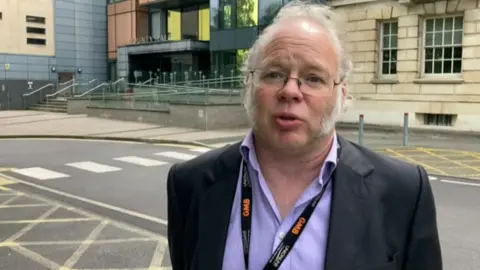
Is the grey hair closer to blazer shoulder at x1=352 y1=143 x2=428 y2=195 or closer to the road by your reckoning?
blazer shoulder at x1=352 y1=143 x2=428 y2=195

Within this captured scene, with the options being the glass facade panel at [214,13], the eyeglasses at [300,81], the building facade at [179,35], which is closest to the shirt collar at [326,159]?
the eyeglasses at [300,81]

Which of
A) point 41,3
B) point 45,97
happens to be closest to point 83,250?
point 45,97

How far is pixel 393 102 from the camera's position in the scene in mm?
20625

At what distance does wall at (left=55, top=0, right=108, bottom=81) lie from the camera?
4184 cm

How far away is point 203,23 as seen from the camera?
1427 inches

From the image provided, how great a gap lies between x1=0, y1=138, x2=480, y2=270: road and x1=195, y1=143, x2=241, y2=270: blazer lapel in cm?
348

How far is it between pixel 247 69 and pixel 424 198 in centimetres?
77

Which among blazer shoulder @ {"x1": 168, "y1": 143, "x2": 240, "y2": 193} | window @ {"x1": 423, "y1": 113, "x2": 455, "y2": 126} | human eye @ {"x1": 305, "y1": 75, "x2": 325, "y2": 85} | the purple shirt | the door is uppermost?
the door

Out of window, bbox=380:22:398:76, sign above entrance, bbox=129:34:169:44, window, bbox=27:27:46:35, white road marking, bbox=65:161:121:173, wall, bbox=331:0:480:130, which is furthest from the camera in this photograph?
window, bbox=27:27:46:35

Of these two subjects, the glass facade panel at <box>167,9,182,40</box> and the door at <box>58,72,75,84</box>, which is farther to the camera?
the door at <box>58,72,75,84</box>

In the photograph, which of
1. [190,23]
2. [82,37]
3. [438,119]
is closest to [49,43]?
[82,37]

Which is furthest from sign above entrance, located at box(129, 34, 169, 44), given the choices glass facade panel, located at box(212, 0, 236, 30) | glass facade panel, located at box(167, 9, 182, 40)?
glass facade panel, located at box(212, 0, 236, 30)

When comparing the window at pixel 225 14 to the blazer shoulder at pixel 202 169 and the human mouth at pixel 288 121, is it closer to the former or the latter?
the blazer shoulder at pixel 202 169

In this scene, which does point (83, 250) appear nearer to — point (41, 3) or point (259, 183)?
point (259, 183)
